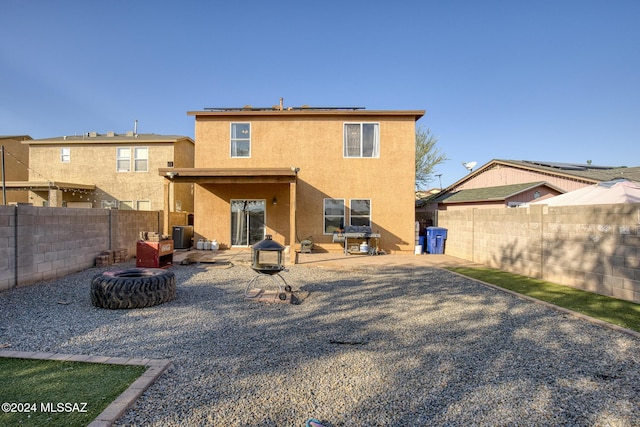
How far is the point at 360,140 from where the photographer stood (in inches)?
558

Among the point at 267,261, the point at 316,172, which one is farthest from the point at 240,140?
the point at 267,261

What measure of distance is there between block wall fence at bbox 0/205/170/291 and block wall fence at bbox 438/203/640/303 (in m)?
12.6

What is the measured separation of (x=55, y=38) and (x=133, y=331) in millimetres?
11618

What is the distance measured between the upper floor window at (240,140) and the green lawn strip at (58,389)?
11672mm

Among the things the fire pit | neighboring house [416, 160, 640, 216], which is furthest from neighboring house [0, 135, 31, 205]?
neighboring house [416, 160, 640, 216]

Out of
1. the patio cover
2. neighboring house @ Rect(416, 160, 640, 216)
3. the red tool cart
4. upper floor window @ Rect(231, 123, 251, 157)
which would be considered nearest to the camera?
the patio cover

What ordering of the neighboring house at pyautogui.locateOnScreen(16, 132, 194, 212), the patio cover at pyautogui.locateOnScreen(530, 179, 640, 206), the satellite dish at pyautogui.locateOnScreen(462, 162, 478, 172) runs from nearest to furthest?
the patio cover at pyautogui.locateOnScreen(530, 179, 640, 206)
the neighboring house at pyautogui.locateOnScreen(16, 132, 194, 212)
the satellite dish at pyautogui.locateOnScreen(462, 162, 478, 172)

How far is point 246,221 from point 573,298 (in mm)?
11662

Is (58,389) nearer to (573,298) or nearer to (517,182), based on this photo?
(573,298)

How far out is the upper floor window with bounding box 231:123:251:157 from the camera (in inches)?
561

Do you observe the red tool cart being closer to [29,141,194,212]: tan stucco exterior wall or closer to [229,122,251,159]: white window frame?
[229,122,251,159]: white window frame

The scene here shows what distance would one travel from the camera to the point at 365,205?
1406 cm

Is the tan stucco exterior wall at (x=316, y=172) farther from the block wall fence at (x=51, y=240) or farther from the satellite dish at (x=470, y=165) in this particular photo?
the satellite dish at (x=470, y=165)

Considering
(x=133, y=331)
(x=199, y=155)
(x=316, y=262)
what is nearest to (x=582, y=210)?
(x=316, y=262)
